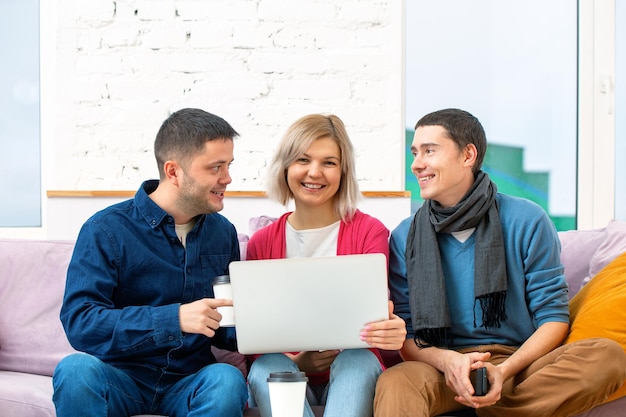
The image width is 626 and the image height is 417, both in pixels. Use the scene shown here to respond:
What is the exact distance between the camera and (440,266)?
7.46 feet

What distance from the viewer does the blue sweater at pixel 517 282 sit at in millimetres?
2229

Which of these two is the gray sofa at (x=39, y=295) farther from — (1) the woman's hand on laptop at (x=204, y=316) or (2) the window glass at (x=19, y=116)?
(2) the window glass at (x=19, y=116)

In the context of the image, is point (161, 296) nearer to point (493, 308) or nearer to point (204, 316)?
point (204, 316)

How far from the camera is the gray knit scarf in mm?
2213

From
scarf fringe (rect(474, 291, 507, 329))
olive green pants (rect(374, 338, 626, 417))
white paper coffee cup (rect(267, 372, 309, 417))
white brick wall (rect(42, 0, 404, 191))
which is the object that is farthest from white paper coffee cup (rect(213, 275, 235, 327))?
white brick wall (rect(42, 0, 404, 191))

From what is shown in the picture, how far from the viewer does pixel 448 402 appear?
2131mm

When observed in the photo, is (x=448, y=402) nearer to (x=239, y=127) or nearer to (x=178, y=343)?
(x=178, y=343)

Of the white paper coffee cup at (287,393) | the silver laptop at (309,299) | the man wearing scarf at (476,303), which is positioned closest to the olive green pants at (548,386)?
the man wearing scarf at (476,303)

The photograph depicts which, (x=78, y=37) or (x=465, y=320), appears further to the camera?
(x=78, y=37)

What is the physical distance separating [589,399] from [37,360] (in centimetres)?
153

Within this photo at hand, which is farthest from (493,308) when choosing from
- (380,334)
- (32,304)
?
(32,304)

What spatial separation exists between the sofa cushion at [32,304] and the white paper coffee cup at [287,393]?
37.1 inches

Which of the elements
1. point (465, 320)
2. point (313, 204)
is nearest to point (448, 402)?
point (465, 320)

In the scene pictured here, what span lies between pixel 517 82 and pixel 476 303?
5.94ft
